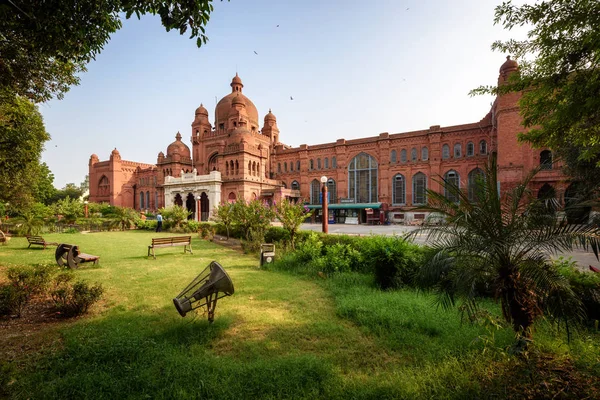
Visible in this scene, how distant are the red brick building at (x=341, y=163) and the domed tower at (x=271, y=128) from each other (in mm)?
171

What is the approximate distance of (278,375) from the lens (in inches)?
119

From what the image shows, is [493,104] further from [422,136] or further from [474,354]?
[474,354]

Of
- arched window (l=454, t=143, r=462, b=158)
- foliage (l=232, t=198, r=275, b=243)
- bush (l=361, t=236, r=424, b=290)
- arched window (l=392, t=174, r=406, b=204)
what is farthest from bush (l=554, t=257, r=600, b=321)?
arched window (l=454, t=143, r=462, b=158)

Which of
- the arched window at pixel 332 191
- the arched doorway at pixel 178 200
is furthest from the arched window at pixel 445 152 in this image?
the arched doorway at pixel 178 200

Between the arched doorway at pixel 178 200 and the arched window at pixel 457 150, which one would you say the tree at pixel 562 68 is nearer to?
the arched window at pixel 457 150

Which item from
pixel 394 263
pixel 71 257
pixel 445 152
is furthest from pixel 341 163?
pixel 71 257

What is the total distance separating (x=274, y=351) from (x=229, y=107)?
139 ft

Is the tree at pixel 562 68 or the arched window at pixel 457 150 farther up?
the arched window at pixel 457 150

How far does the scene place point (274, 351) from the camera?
370cm

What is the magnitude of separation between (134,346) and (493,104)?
1329 inches

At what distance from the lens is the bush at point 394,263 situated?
6391mm

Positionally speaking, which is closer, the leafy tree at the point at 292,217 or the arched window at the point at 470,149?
the leafy tree at the point at 292,217

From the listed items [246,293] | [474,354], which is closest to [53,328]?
[246,293]

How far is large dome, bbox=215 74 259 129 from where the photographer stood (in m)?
41.1
